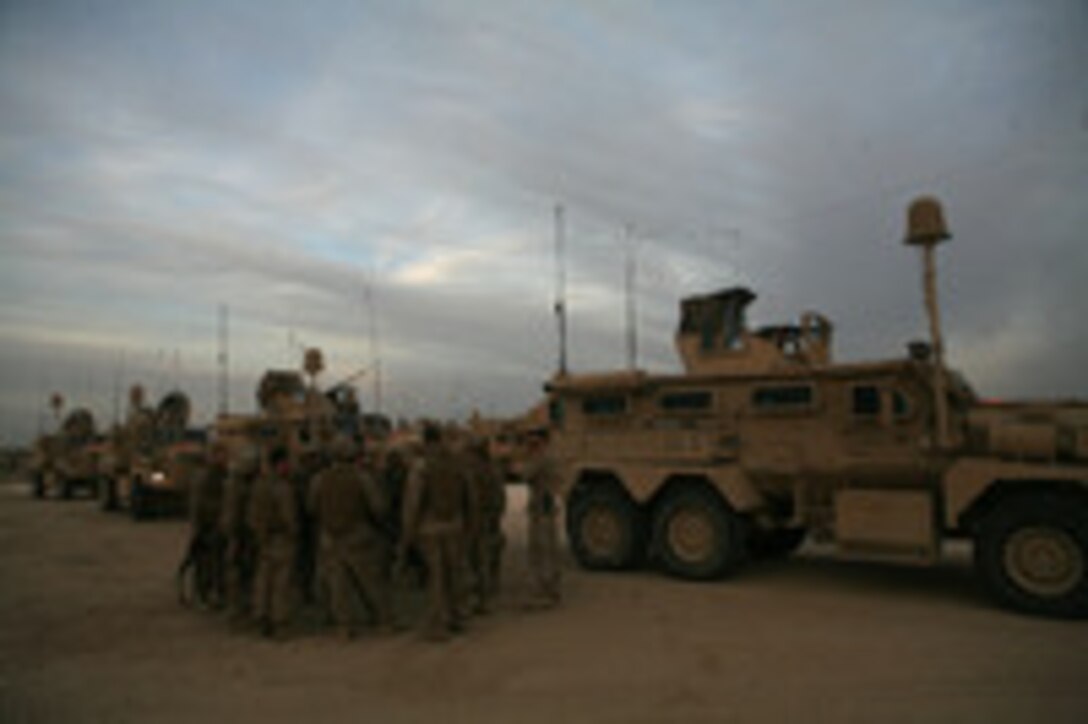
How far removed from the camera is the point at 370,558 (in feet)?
25.4

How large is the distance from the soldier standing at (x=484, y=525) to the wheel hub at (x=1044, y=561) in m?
5.32

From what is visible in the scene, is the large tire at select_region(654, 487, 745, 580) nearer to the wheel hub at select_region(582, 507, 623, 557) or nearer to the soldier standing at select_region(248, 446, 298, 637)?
the wheel hub at select_region(582, 507, 623, 557)

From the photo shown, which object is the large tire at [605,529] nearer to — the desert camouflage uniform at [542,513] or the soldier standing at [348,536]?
the desert camouflage uniform at [542,513]

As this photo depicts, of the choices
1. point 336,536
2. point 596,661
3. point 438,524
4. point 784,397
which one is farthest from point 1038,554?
point 336,536

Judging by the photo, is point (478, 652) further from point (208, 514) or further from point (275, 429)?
point (275, 429)

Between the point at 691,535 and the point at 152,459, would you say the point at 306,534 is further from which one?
the point at 152,459

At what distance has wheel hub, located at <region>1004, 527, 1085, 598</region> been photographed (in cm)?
808

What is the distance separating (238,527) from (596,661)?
3.84 meters

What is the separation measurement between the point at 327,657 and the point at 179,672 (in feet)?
3.72

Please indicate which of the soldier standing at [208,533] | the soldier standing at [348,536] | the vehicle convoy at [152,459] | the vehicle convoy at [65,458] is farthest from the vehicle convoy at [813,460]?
the vehicle convoy at [65,458]

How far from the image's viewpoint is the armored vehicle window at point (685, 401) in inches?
424

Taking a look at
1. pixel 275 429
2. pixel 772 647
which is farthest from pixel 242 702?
pixel 275 429

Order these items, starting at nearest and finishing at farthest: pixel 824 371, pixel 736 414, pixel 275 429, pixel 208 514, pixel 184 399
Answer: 1. pixel 208 514
2. pixel 824 371
3. pixel 736 414
4. pixel 275 429
5. pixel 184 399

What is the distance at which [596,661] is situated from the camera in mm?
6629
